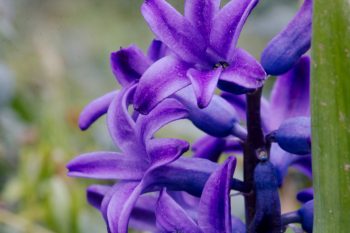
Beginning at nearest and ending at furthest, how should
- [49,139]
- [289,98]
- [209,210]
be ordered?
[209,210]
[289,98]
[49,139]

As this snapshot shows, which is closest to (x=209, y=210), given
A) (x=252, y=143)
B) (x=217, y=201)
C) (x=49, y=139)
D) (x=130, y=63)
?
(x=217, y=201)

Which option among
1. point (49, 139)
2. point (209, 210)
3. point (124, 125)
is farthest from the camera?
point (49, 139)

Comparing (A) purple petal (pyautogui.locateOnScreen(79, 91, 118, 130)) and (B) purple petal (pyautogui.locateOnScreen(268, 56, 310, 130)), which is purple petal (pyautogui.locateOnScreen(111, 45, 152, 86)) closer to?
(A) purple petal (pyautogui.locateOnScreen(79, 91, 118, 130))

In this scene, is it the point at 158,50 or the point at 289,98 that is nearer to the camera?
the point at 158,50

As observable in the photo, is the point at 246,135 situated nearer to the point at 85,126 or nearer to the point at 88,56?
the point at 85,126

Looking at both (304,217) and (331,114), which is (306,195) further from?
(331,114)

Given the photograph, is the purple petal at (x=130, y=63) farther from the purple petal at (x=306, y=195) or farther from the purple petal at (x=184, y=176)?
the purple petal at (x=306, y=195)

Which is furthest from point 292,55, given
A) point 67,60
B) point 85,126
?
point 67,60

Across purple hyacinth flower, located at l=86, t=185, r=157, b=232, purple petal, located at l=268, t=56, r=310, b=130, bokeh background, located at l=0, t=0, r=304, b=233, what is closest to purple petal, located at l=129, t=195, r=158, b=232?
purple hyacinth flower, located at l=86, t=185, r=157, b=232
